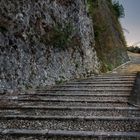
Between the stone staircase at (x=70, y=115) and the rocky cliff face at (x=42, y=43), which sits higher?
the rocky cliff face at (x=42, y=43)

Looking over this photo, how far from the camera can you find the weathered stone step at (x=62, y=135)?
13.9ft

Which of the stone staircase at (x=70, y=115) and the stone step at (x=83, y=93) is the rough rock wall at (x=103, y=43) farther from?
the stone staircase at (x=70, y=115)

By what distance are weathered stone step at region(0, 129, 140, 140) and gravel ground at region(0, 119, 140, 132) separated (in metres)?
0.23

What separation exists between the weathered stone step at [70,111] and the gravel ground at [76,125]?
0.46 metres

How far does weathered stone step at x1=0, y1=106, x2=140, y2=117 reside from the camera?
5605 mm

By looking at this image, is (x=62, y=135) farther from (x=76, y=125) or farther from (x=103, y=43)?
(x=103, y=43)

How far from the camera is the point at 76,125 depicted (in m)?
4.95

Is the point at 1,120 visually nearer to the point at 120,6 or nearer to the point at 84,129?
the point at 84,129

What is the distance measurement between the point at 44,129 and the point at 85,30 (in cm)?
899

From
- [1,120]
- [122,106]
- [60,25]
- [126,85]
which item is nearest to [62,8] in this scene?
[60,25]

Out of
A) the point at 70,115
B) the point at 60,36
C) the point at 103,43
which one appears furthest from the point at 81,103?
the point at 103,43

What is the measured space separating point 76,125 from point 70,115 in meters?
0.60

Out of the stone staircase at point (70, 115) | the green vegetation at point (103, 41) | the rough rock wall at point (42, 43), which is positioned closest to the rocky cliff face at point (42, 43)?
the rough rock wall at point (42, 43)

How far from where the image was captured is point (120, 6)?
23625mm
